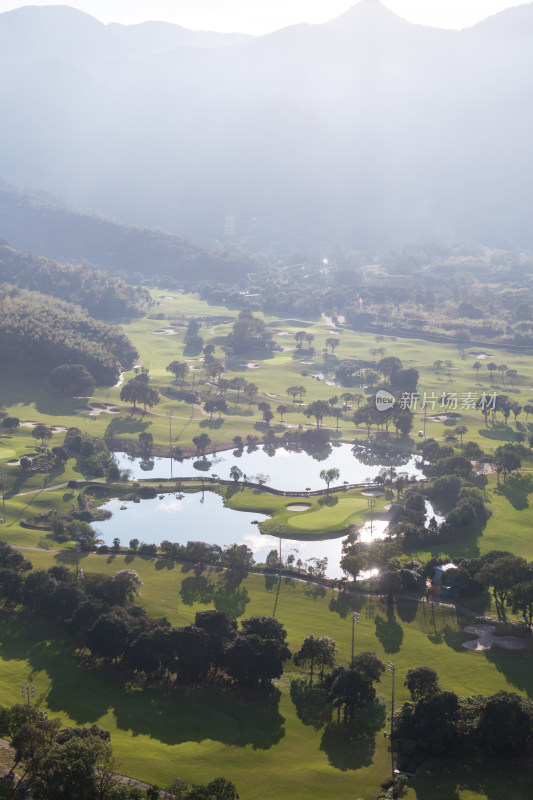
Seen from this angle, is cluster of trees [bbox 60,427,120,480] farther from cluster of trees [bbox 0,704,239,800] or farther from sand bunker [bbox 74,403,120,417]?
cluster of trees [bbox 0,704,239,800]

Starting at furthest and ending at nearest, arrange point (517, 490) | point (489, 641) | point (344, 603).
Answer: point (517, 490)
point (344, 603)
point (489, 641)

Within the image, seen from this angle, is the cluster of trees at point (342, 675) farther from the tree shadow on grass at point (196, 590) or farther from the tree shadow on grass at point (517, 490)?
the tree shadow on grass at point (517, 490)

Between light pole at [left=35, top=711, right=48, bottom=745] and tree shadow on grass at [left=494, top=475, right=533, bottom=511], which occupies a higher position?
tree shadow on grass at [left=494, top=475, right=533, bottom=511]

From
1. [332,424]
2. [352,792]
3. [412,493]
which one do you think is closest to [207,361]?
[332,424]

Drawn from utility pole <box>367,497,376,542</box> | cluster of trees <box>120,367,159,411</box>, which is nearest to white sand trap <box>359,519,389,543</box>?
utility pole <box>367,497,376,542</box>

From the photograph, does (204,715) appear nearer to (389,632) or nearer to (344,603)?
(389,632)

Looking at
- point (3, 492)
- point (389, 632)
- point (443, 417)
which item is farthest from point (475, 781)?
point (443, 417)
